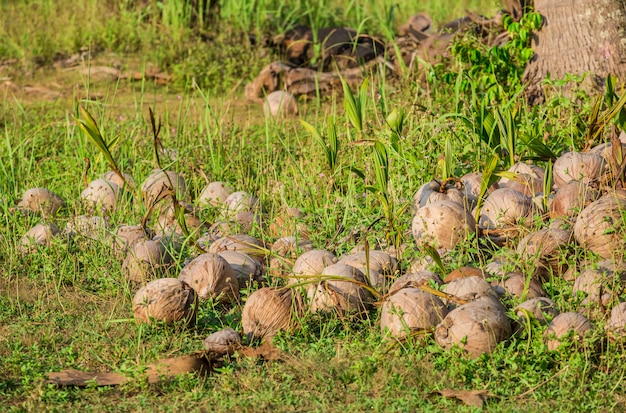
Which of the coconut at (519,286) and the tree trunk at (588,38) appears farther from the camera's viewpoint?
the tree trunk at (588,38)

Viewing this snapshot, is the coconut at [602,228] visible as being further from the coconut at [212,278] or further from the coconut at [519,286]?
the coconut at [212,278]

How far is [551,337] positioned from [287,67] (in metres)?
4.97

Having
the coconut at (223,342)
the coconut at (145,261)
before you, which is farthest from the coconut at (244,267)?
the coconut at (223,342)

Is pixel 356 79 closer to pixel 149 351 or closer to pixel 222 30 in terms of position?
pixel 222 30

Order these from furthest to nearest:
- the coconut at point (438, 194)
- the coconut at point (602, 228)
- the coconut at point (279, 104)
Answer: the coconut at point (279, 104), the coconut at point (438, 194), the coconut at point (602, 228)

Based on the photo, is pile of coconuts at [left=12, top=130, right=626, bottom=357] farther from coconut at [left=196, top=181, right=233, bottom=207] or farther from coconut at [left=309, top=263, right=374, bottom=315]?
coconut at [left=196, top=181, right=233, bottom=207]

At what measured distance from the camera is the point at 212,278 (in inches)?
147

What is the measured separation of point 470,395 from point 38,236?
2508 millimetres

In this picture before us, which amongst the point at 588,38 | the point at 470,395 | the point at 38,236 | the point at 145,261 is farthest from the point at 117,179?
the point at 588,38

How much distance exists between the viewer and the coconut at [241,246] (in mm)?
4066

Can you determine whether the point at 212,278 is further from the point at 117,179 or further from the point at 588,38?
the point at 588,38

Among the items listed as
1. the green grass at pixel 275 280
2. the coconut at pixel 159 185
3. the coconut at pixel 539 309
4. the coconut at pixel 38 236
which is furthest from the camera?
the coconut at pixel 159 185

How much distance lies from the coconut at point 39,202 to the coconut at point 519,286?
261cm

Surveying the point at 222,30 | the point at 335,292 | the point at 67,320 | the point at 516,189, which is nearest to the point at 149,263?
the point at 67,320
